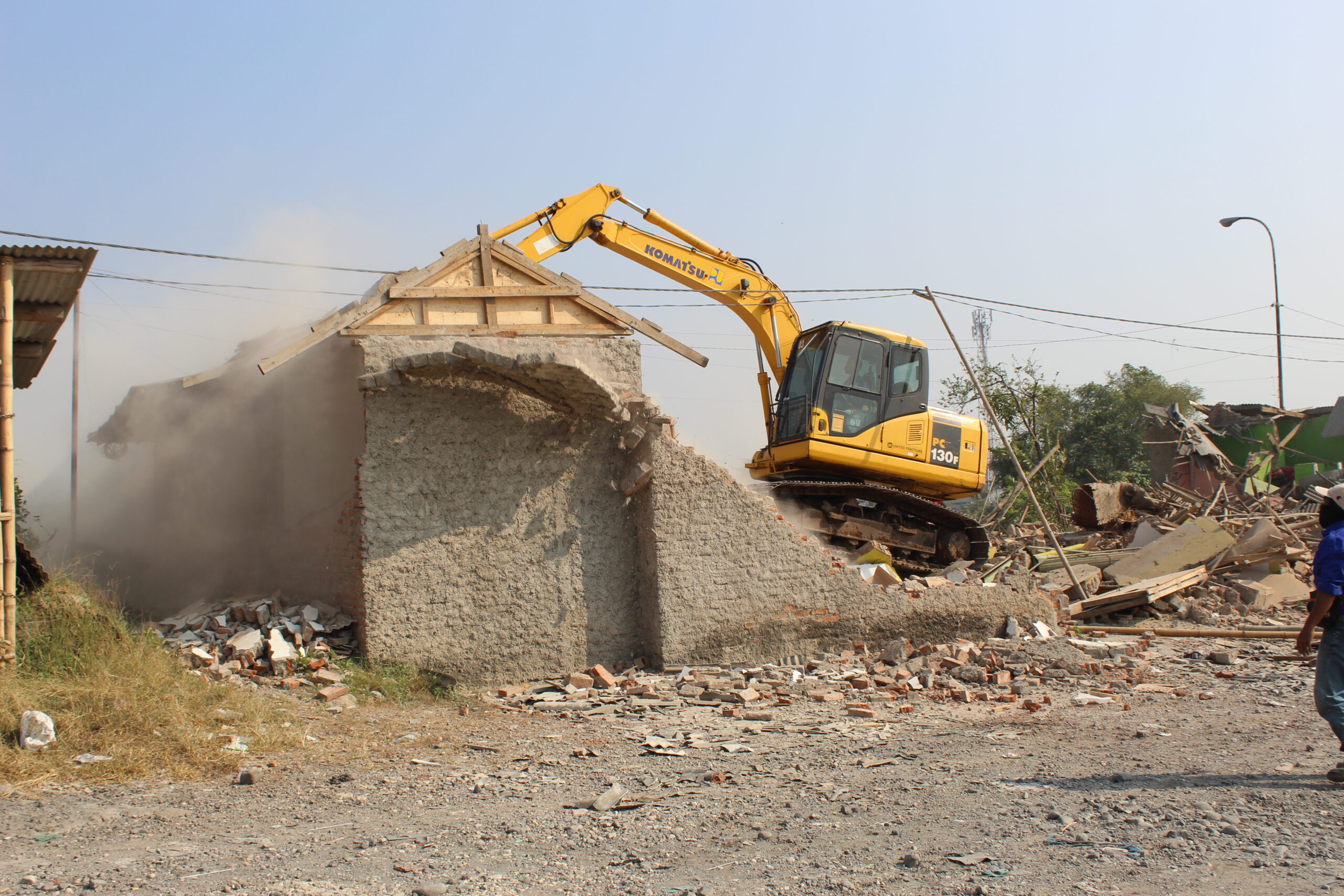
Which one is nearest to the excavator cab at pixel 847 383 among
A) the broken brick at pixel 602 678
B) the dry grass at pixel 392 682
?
the broken brick at pixel 602 678

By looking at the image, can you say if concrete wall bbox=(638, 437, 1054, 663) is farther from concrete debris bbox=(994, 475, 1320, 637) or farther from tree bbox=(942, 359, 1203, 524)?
tree bbox=(942, 359, 1203, 524)

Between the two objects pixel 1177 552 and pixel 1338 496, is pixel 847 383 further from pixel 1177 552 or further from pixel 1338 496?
pixel 1338 496

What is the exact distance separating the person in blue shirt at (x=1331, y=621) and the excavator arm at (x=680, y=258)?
326 inches

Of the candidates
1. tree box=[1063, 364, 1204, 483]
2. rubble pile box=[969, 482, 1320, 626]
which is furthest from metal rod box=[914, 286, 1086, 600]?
tree box=[1063, 364, 1204, 483]

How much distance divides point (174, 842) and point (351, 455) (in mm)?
4059

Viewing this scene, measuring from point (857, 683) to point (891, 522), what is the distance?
5281mm

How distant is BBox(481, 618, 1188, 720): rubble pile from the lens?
747 cm

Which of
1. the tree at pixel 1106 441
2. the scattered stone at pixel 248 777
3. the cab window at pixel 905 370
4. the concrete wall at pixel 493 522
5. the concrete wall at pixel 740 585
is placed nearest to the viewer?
A: the scattered stone at pixel 248 777

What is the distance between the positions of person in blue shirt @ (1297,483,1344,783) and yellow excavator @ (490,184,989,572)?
699 cm

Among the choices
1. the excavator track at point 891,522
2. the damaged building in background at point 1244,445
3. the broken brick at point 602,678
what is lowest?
the broken brick at point 602,678

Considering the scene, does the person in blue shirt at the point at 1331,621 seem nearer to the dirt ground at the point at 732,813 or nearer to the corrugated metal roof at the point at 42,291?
the dirt ground at the point at 732,813

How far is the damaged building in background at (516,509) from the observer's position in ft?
25.1

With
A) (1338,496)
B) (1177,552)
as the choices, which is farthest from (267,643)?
(1177,552)

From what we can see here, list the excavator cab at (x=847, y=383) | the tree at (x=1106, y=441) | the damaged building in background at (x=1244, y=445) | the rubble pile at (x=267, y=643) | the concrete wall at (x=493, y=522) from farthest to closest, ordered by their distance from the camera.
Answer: the tree at (x=1106, y=441)
the damaged building in background at (x=1244, y=445)
the excavator cab at (x=847, y=383)
the concrete wall at (x=493, y=522)
the rubble pile at (x=267, y=643)
